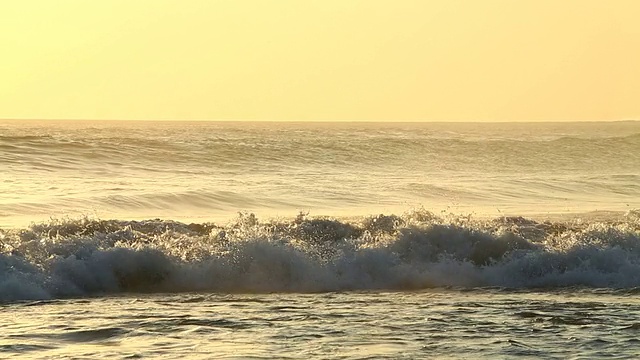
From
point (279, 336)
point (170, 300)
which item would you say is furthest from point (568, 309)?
point (170, 300)

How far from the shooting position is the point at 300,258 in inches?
682

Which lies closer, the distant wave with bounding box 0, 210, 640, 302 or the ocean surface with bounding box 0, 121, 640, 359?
the ocean surface with bounding box 0, 121, 640, 359

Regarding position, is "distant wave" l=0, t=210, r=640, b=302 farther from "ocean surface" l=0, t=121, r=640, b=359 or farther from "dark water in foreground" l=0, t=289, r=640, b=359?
"dark water in foreground" l=0, t=289, r=640, b=359

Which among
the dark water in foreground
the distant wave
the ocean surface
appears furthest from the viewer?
the distant wave

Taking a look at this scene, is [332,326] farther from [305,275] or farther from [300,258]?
[300,258]

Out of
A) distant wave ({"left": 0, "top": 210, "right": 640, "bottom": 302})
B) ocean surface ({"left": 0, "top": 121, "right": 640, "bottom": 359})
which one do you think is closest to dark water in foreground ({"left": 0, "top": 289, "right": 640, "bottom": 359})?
ocean surface ({"left": 0, "top": 121, "right": 640, "bottom": 359})

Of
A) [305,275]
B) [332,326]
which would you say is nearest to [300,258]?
[305,275]

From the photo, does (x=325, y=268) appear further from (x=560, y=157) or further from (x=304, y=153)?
(x=560, y=157)

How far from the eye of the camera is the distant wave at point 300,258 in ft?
54.2

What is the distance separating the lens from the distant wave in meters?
16.5

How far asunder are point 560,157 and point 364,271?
37701 mm

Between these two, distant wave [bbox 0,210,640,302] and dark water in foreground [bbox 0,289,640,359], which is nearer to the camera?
dark water in foreground [bbox 0,289,640,359]

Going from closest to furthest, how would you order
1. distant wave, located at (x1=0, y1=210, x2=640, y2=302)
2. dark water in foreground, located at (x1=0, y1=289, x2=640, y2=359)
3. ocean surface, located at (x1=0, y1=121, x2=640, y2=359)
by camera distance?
dark water in foreground, located at (x1=0, y1=289, x2=640, y2=359) → ocean surface, located at (x1=0, y1=121, x2=640, y2=359) → distant wave, located at (x1=0, y1=210, x2=640, y2=302)

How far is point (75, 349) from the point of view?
1150cm
